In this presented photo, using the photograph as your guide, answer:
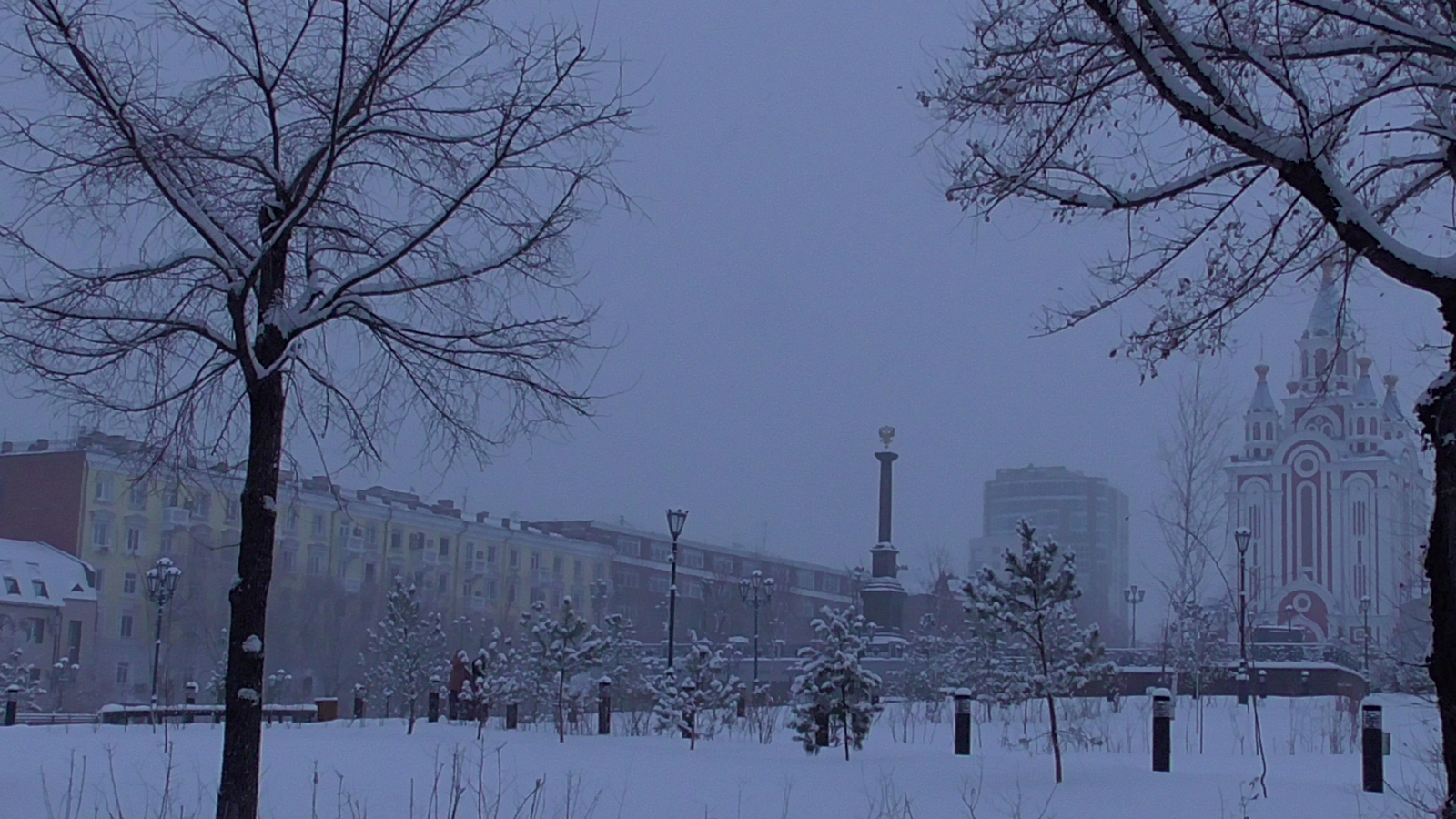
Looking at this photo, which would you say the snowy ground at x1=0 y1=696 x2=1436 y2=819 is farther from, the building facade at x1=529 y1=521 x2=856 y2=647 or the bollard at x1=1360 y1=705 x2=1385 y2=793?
the building facade at x1=529 y1=521 x2=856 y2=647

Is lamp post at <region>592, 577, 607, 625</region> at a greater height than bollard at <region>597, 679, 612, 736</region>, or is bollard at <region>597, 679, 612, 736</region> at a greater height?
lamp post at <region>592, 577, 607, 625</region>

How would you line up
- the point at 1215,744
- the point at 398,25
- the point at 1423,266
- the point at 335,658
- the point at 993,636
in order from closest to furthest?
the point at 1423,266, the point at 398,25, the point at 993,636, the point at 1215,744, the point at 335,658

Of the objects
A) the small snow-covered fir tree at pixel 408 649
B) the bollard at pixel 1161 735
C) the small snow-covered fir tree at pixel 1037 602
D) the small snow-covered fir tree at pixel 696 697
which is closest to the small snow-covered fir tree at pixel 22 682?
the small snow-covered fir tree at pixel 408 649

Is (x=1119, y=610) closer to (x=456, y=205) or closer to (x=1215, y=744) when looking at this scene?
(x=1215, y=744)

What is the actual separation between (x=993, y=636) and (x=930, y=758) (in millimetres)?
1454

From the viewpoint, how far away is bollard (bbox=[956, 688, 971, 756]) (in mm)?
15438

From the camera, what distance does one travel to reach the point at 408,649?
29.2 meters

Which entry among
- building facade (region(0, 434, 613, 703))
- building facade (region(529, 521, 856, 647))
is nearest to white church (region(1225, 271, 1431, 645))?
building facade (region(529, 521, 856, 647))

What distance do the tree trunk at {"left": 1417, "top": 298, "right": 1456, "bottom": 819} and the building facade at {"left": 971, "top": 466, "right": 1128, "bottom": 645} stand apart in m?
170

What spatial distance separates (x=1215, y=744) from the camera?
59.5 feet

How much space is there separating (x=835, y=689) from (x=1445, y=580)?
11101 millimetres

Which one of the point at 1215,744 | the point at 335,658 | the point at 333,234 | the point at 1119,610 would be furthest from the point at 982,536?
the point at 333,234

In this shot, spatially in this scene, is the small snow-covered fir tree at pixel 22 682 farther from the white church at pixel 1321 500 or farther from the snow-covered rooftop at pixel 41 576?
the white church at pixel 1321 500

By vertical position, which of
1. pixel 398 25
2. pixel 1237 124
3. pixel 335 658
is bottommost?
pixel 335 658
